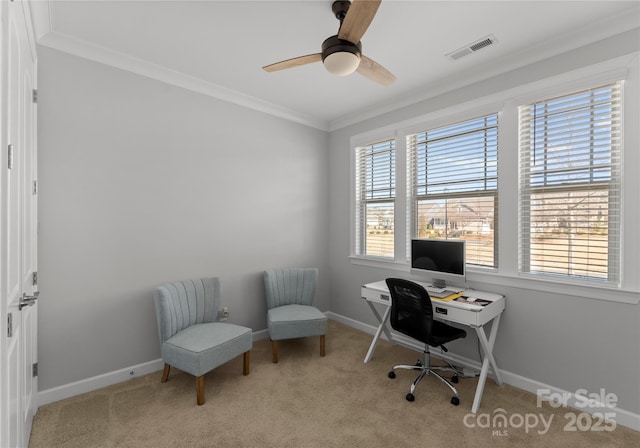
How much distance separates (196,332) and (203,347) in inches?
12.5

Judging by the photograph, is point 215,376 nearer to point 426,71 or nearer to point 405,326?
point 405,326

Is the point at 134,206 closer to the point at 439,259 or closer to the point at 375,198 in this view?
the point at 375,198

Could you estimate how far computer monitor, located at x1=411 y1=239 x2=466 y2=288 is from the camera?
2768 mm

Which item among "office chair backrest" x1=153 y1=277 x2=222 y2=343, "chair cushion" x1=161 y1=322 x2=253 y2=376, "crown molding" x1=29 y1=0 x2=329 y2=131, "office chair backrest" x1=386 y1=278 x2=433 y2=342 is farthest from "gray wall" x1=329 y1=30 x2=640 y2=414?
"office chair backrest" x1=153 y1=277 x2=222 y2=343

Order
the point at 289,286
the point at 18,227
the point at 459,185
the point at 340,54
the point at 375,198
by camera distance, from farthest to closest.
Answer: the point at 375,198 → the point at 289,286 → the point at 459,185 → the point at 340,54 → the point at 18,227

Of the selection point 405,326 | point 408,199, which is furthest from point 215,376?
point 408,199

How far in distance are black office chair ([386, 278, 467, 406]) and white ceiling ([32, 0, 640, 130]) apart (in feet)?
6.47

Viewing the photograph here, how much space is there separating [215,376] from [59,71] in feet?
9.37

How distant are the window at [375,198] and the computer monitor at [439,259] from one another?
2.09ft

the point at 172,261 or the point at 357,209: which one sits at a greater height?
the point at 357,209

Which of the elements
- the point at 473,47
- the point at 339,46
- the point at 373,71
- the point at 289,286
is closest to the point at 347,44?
the point at 339,46

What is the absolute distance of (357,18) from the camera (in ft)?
5.33

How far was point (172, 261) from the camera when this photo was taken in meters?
2.93

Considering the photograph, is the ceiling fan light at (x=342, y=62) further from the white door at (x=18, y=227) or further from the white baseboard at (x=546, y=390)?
the white baseboard at (x=546, y=390)
